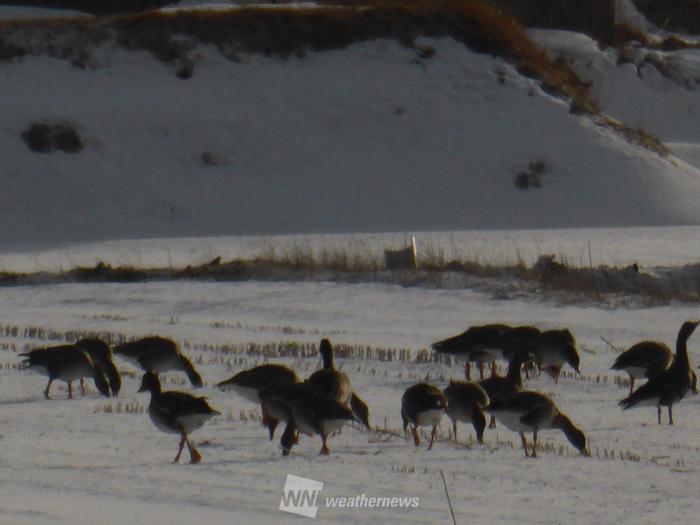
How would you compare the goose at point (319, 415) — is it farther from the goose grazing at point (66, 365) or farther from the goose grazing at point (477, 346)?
the goose grazing at point (477, 346)

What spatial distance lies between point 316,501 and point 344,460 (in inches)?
57.0

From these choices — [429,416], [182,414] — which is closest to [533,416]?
[429,416]

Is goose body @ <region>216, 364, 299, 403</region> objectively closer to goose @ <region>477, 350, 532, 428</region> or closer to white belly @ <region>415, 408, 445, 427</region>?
white belly @ <region>415, 408, 445, 427</region>

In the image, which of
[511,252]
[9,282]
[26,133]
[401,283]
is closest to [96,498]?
[401,283]

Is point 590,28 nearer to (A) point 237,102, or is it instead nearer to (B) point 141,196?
(A) point 237,102

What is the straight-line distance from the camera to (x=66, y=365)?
44.1 feet

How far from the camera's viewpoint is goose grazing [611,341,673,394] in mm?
14117

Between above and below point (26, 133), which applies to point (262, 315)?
below

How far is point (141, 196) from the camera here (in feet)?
124

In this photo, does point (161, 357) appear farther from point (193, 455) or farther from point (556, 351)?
point (193, 455)

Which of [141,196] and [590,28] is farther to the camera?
[590,28]

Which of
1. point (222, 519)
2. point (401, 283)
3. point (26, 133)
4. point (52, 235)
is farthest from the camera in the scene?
point (26, 133)

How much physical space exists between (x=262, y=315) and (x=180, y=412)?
12.2 meters

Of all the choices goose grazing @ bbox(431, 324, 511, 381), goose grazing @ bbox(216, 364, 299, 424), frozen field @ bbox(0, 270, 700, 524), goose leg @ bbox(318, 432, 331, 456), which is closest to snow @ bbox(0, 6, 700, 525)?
frozen field @ bbox(0, 270, 700, 524)
